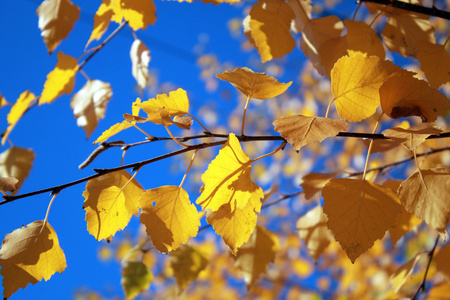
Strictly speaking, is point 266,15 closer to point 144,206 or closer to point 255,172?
point 144,206

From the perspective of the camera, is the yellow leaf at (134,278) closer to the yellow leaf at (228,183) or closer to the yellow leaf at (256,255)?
the yellow leaf at (256,255)

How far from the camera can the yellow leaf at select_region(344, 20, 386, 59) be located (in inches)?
27.0

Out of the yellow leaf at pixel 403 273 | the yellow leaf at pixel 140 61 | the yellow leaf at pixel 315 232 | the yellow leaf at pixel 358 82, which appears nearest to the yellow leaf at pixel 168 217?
the yellow leaf at pixel 358 82

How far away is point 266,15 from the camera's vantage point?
689mm

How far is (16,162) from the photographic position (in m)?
1.00

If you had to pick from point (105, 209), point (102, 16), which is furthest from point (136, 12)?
point (105, 209)

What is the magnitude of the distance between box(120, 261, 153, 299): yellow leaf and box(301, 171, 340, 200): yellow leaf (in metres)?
0.57

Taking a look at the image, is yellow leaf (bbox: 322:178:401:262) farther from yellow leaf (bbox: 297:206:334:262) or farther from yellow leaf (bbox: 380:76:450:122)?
yellow leaf (bbox: 297:206:334:262)

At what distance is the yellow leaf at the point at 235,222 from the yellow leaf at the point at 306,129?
0.13 metres

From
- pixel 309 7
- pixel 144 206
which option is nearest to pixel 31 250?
pixel 144 206

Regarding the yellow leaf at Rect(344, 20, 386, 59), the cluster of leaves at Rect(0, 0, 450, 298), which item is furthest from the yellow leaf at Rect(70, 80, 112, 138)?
the yellow leaf at Rect(344, 20, 386, 59)

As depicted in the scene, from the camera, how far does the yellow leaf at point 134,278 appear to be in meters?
1.01

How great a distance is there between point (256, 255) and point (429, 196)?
0.59 m

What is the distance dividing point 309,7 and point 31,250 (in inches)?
30.4
